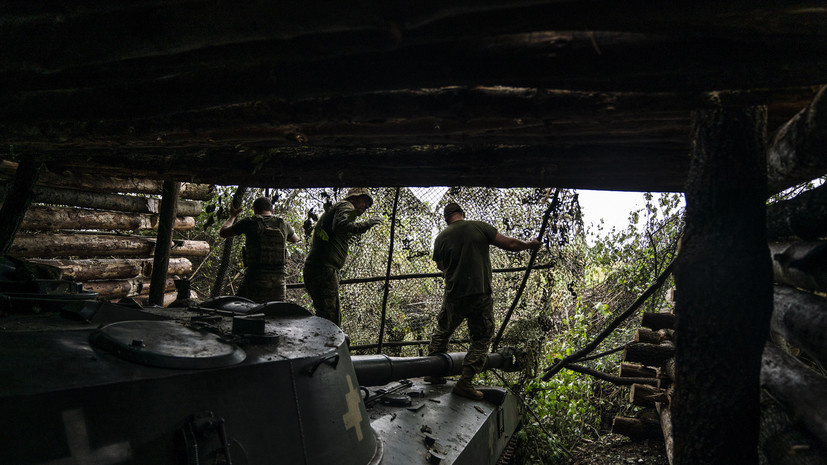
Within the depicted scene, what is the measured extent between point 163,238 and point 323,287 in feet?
7.83

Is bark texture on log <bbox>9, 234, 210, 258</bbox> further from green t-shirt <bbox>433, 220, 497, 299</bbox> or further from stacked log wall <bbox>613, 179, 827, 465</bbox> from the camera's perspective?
stacked log wall <bbox>613, 179, 827, 465</bbox>

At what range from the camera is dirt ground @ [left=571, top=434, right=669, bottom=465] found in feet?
20.6

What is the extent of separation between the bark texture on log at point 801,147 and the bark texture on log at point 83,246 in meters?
7.51

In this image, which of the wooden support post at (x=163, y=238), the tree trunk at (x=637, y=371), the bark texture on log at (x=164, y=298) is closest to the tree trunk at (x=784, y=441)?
the tree trunk at (x=637, y=371)

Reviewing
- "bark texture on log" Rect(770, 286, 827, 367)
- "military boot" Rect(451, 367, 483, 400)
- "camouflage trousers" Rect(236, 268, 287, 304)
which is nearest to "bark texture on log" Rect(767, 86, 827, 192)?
"bark texture on log" Rect(770, 286, 827, 367)

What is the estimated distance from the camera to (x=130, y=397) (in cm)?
183

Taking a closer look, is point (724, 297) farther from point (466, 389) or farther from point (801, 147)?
point (466, 389)

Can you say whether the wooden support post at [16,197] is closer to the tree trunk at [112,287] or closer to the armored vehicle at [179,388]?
the tree trunk at [112,287]

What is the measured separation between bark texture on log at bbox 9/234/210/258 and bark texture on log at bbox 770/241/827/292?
752cm

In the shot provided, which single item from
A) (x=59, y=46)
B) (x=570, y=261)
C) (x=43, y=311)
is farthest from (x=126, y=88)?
(x=570, y=261)

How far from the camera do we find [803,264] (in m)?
2.24

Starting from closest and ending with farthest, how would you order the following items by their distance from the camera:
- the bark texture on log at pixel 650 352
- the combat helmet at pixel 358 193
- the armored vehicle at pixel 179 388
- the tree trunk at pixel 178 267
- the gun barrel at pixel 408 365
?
the armored vehicle at pixel 179 388 < the gun barrel at pixel 408 365 < the bark texture on log at pixel 650 352 < the combat helmet at pixel 358 193 < the tree trunk at pixel 178 267

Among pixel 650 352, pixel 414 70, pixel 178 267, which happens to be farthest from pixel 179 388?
pixel 178 267

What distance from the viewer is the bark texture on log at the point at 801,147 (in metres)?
2.01
